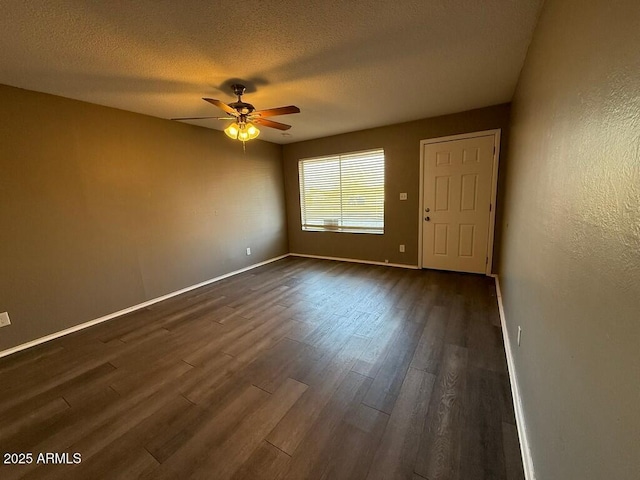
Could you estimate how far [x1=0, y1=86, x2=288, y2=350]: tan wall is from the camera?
7.77 ft

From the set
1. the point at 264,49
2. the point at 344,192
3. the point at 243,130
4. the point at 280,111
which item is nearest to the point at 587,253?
the point at 264,49

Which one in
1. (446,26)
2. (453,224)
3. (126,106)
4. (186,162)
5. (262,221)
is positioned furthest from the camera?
(262,221)

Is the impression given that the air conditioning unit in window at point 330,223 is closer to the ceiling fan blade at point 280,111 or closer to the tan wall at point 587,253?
the ceiling fan blade at point 280,111

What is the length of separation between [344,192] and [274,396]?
3768 mm

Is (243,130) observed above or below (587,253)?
above

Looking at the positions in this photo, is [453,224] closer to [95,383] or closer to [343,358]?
[343,358]

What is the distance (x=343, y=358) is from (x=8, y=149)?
346 cm

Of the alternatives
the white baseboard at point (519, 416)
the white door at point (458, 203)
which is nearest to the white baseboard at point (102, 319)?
the white door at point (458, 203)

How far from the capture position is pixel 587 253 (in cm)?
77

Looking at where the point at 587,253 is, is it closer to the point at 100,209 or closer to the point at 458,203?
the point at 458,203

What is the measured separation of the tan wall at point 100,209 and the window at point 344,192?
1.47 meters

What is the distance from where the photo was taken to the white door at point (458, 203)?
3617 millimetres

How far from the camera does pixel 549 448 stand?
3.23ft

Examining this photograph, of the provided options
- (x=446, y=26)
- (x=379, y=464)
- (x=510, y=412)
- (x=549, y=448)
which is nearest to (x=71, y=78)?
(x=446, y=26)
